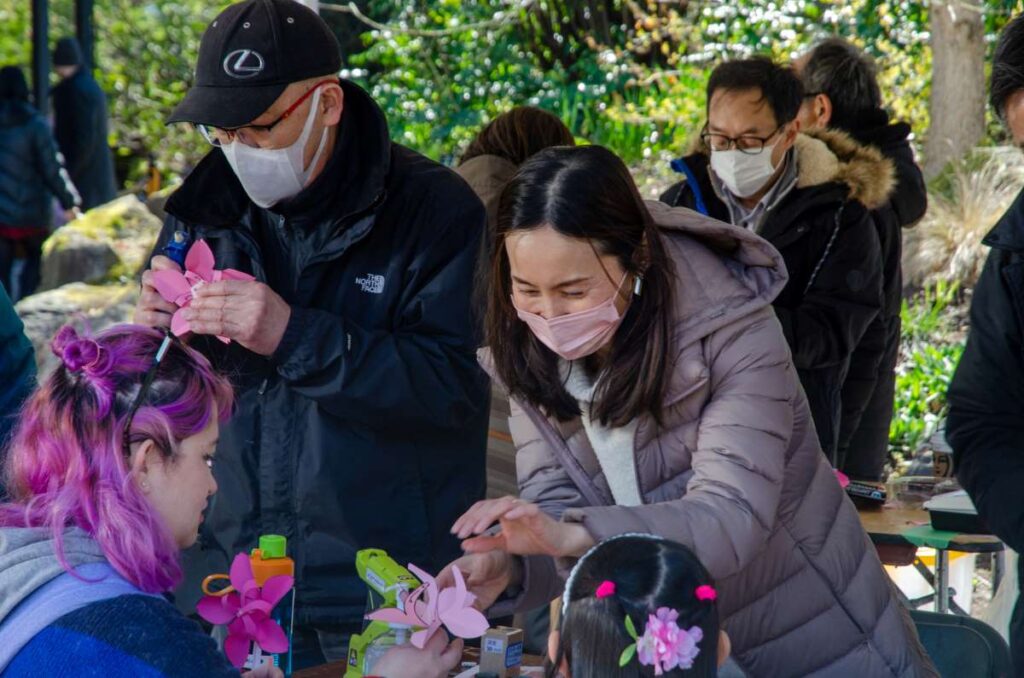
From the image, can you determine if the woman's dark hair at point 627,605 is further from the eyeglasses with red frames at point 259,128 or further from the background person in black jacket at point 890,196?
the background person in black jacket at point 890,196

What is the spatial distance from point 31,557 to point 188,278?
3.12 ft

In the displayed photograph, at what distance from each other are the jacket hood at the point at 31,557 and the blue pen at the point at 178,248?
3.17ft

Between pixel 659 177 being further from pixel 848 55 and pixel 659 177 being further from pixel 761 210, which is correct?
pixel 761 210

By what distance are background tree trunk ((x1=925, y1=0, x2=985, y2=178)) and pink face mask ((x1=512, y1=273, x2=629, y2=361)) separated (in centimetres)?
825

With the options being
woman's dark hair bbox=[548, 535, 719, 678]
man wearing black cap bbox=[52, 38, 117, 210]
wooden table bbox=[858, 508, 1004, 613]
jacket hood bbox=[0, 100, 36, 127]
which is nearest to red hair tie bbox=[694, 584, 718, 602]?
woman's dark hair bbox=[548, 535, 719, 678]

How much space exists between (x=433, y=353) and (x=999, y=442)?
45.2 inches

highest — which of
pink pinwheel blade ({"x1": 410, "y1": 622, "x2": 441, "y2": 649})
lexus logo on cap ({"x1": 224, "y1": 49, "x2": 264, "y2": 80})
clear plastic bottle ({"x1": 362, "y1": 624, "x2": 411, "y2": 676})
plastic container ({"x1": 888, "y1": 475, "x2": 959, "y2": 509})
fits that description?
lexus logo on cap ({"x1": 224, "y1": 49, "x2": 264, "y2": 80})

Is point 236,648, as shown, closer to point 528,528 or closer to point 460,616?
point 460,616

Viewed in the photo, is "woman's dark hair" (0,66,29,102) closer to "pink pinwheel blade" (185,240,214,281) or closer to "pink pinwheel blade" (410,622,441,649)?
"pink pinwheel blade" (185,240,214,281)

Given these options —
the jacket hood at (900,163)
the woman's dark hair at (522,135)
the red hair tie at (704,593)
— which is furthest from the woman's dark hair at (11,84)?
the red hair tie at (704,593)

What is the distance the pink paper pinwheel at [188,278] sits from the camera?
9.07 ft

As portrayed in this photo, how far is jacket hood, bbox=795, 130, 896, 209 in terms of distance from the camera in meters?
4.16

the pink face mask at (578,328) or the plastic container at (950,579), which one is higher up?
the pink face mask at (578,328)

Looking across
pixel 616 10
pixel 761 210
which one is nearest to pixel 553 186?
pixel 761 210
